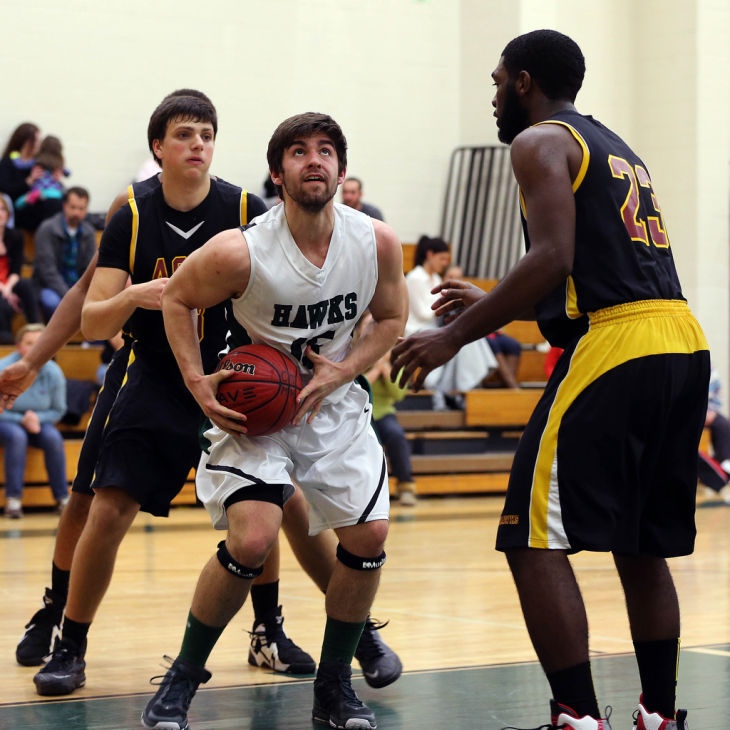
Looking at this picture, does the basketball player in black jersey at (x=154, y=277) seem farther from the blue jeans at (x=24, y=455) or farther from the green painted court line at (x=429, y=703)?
the blue jeans at (x=24, y=455)

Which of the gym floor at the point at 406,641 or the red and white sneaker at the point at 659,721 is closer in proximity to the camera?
the red and white sneaker at the point at 659,721

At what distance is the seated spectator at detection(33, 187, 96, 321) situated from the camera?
9.91 metres

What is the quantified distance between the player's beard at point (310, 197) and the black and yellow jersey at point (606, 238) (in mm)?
633

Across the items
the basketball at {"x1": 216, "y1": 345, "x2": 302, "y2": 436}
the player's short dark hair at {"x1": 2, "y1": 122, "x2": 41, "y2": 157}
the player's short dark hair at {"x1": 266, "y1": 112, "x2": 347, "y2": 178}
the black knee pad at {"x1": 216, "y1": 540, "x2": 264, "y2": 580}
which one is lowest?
the black knee pad at {"x1": 216, "y1": 540, "x2": 264, "y2": 580}

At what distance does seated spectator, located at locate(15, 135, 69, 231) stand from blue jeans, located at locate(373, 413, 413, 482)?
3279 mm

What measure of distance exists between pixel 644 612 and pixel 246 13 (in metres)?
10.2

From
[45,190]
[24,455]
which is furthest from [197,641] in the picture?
[45,190]

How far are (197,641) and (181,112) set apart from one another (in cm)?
163

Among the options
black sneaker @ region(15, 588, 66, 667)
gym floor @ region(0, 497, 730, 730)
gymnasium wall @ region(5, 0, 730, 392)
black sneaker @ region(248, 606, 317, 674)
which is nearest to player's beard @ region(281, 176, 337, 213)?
gym floor @ region(0, 497, 730, 730)

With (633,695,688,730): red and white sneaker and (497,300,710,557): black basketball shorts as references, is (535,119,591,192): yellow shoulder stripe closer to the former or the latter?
(497,300,710,557): black basketball shorts

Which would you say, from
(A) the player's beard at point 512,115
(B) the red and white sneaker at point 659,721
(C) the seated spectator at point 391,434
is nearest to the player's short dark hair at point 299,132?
(A) the player's beard at point 512,115

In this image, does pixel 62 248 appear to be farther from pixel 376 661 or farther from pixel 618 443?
pixel 618 443

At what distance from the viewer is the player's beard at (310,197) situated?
3346 millimetres

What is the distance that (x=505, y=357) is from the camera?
37.9 ft
